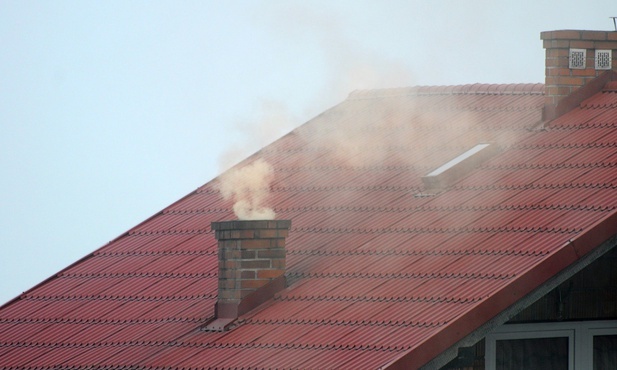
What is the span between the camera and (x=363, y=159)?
1655 cm

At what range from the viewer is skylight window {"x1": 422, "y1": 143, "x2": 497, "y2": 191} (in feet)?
48.2

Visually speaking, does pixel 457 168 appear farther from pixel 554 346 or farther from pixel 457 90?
pixel 457 90

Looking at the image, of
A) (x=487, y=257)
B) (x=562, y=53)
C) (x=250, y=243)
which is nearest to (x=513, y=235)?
(x=487, y=257)

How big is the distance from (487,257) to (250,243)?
99.6 inches

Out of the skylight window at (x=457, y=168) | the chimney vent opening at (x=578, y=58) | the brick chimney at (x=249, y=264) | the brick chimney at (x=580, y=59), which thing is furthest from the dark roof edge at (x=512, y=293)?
the chimney vent opening at (x=578, y=58)

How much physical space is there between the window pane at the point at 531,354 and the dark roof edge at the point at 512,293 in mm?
1179

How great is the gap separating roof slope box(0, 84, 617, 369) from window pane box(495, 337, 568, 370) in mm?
878

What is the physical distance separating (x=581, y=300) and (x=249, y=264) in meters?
3.23

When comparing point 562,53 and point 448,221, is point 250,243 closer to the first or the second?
point 448,221

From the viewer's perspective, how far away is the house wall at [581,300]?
1249 cm

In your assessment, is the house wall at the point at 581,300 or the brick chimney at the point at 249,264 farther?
the brick chimney at the point at 249,264

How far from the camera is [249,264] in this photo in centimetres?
1366

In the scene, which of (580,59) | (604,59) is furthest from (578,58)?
(604,59)

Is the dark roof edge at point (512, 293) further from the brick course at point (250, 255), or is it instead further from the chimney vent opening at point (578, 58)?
the chimney vent opening at point (578, 58)
